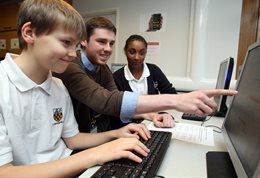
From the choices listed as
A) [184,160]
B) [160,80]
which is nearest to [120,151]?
[184,160]

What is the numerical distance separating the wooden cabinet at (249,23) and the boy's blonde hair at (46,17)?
1.91 m

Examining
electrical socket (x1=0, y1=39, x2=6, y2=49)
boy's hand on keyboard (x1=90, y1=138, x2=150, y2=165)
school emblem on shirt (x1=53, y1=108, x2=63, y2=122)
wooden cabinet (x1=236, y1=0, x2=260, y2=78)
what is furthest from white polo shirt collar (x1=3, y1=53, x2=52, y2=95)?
electrical socket (x1=0, y1=39, x2=6, y2=49)

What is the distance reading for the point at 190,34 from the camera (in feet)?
7.75

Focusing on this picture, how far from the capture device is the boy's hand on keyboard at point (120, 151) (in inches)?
22.4

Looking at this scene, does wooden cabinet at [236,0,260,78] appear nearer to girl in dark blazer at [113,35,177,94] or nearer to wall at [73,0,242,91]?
wall at [73,0,242,91]

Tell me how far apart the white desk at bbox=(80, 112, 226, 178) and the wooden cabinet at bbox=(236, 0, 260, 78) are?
1.62m

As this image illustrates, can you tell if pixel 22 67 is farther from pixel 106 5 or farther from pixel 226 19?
pixel 106 5

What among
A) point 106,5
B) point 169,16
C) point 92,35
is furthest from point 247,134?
point 106,5

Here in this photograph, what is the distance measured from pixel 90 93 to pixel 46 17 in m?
0.32

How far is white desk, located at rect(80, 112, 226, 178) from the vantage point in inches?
22.9

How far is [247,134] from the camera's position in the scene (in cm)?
54

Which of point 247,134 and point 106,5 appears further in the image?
point 106,5

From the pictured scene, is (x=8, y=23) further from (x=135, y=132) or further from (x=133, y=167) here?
(x=133, y=167)

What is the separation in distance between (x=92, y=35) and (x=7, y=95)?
0.74 meters
